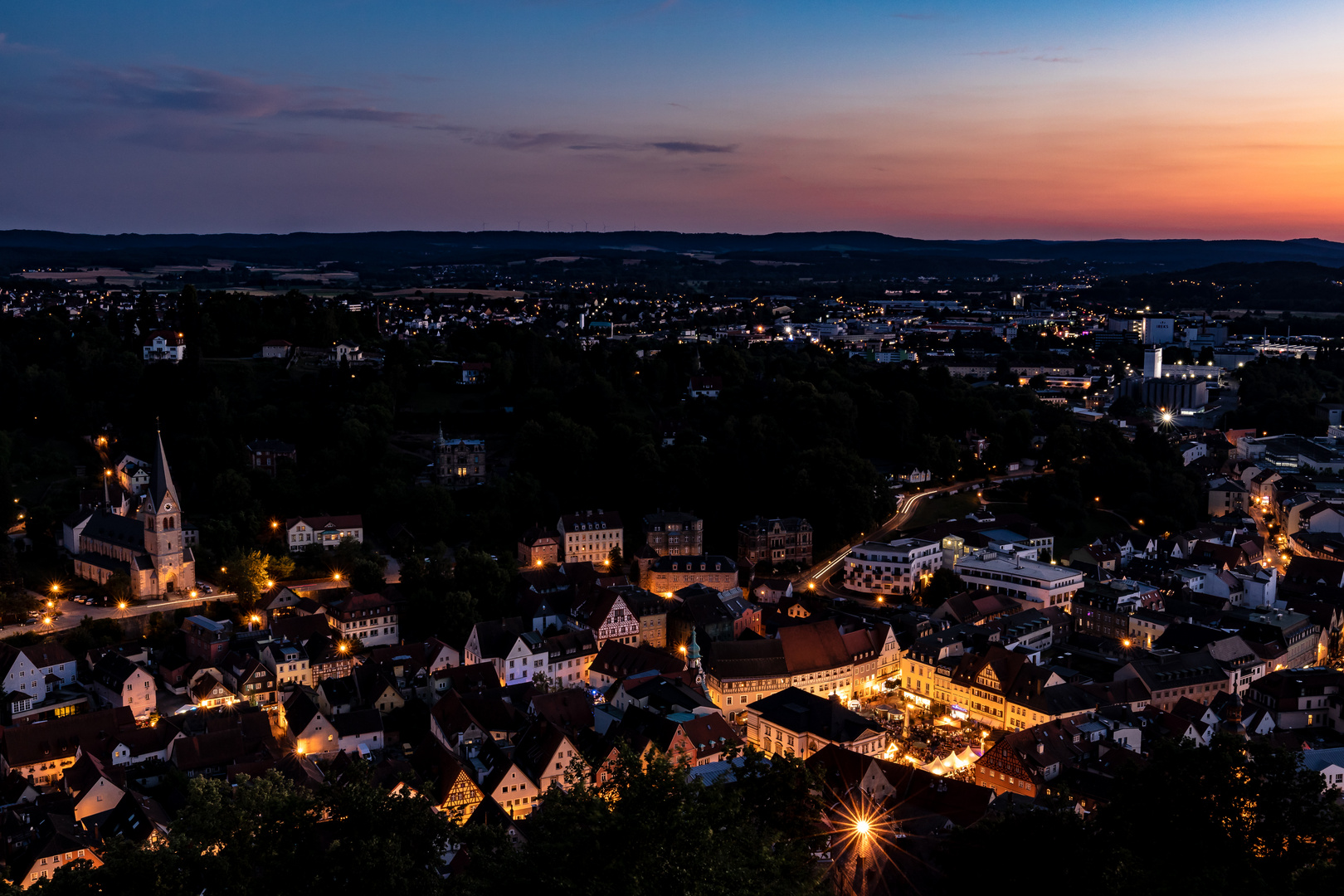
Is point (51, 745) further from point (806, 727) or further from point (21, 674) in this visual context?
point (806, 727)

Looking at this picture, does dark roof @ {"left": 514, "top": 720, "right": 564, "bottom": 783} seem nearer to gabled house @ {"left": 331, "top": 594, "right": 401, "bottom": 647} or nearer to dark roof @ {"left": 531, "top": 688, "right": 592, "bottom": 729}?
dark roof @ {"left": 531, "top": 688, "right": 592, "bottom": 729}

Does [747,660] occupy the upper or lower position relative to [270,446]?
lower

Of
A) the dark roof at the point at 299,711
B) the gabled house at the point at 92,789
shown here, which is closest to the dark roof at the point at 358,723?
the dark roof at the point at 299,711

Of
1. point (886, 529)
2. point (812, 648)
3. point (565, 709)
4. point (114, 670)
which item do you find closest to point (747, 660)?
point (812, 648)

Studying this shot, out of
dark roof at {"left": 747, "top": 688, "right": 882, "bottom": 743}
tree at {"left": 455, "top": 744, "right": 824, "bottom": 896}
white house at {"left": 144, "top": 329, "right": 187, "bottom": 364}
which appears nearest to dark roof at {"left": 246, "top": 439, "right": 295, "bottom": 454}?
white house at {"left": 144, "top": 329, "right": 187, "bottom": 364}

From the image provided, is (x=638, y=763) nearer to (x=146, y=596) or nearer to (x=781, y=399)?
(x=146, y=596)

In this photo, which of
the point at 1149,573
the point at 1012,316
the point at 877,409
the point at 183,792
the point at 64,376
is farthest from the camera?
the point at 1012,316

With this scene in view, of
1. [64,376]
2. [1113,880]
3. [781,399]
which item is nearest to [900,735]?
[1113,880]

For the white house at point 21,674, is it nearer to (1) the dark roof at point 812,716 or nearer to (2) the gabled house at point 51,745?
(2) the gabled house at point 51,745
